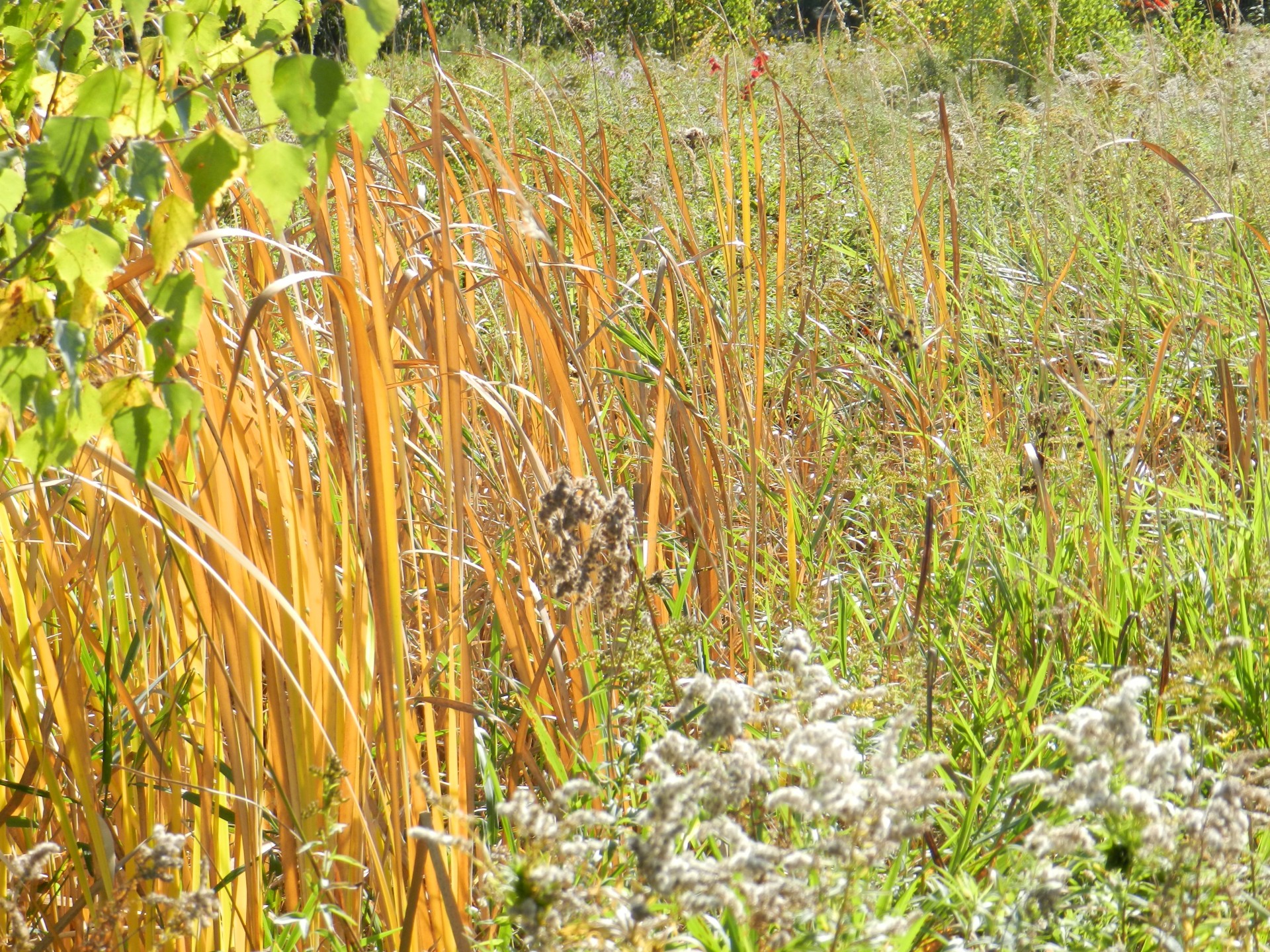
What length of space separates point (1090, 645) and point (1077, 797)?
33.3 inches

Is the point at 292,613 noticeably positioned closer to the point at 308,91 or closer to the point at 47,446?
the point at 47,446

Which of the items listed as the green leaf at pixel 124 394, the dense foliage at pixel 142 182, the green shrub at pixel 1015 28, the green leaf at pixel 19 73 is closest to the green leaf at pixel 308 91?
the dense foliage at pixel 142 182

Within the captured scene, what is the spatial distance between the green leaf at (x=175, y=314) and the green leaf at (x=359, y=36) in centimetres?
18

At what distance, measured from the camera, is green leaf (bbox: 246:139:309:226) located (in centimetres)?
71

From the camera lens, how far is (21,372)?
28.3 inches

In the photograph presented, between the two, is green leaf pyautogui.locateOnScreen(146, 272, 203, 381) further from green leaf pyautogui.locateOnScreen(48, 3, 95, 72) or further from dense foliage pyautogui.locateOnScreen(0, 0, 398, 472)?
green leaf pyautogui.locateOnScreen(48, 3, 95, 72)

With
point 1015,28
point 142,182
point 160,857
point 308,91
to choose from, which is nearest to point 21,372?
point 142,182

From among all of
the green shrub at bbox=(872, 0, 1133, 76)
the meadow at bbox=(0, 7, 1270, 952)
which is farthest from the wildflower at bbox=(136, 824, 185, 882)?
the green shrub at bbox=(872, 0, 1133, 76)

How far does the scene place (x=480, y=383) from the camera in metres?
1.18

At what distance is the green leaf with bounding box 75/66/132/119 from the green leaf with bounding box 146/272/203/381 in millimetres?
117

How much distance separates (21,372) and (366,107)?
288mm

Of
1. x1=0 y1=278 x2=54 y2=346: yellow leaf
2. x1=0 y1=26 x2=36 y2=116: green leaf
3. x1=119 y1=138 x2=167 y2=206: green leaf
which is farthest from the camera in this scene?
x1=0 y1=26 x2=36 y2=116: green leaf

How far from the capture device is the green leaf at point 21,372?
715mm

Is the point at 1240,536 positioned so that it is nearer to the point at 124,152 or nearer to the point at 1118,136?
the point at 124,152
